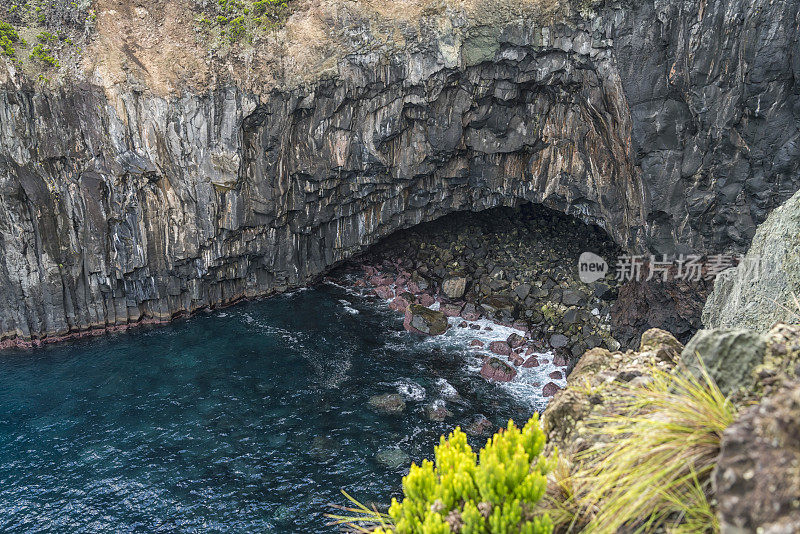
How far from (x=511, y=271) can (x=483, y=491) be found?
36.5m

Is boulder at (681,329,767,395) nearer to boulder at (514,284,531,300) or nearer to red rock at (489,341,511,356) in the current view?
red rock at (489,341,511,356)

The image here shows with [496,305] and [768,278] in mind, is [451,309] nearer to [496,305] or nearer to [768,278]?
[496,305]

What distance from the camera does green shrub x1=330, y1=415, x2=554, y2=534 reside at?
22.5 ft

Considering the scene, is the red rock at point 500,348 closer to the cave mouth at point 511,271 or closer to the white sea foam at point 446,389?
the cave mouth at point 511,271

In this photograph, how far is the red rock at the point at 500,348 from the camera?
35.3 meters

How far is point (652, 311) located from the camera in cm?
3353

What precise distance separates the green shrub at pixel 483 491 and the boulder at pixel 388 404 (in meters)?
21.9

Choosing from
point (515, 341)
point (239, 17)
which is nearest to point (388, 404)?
point (515, 341)

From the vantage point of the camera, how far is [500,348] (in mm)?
35438

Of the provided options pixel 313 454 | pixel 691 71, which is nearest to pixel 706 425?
pixel 313 454

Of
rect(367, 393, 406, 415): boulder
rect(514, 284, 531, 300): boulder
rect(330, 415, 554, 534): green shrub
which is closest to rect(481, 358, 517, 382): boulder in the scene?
rect(367, 393, 406, 415): boulder

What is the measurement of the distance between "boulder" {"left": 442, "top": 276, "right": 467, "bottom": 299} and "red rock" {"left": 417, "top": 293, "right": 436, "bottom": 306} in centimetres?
127

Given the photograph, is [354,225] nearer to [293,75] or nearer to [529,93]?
[293,75]

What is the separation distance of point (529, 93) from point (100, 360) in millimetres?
31710
